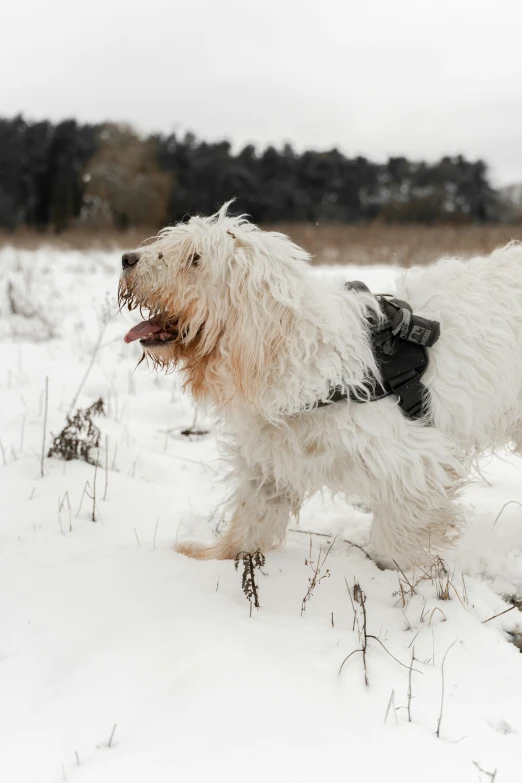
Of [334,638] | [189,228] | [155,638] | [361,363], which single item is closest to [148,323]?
[189,228]

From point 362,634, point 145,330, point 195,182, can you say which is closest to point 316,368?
point 145,330

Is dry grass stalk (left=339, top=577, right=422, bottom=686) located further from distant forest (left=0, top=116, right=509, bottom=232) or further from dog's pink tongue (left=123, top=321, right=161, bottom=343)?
distant forest (left=0, top=116, right=509, bottom=232)

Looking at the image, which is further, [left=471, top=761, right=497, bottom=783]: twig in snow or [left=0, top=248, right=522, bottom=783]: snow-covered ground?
[left=0, top=248, right=522, bottom=783]: snow-covered ground

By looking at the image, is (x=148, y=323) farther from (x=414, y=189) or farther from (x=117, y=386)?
(x=414, y=189)

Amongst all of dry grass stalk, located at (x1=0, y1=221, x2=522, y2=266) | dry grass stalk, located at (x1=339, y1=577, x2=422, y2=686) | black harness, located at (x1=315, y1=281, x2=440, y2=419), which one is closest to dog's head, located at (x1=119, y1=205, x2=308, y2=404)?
black harness, located at (x1=315, y1=281, x2=440, y2=419)

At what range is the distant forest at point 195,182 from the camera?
24.5 metres

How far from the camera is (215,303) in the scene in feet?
8.77

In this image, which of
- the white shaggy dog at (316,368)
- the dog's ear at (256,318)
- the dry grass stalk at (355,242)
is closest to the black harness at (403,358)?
the white shaggy dog at (316,368)

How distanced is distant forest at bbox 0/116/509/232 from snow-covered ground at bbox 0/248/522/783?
66.6ft

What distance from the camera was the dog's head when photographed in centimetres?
265

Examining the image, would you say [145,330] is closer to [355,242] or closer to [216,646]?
[216,646]

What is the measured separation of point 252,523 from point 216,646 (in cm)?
93

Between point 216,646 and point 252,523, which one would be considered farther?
point 252,523

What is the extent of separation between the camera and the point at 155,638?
2369mm
